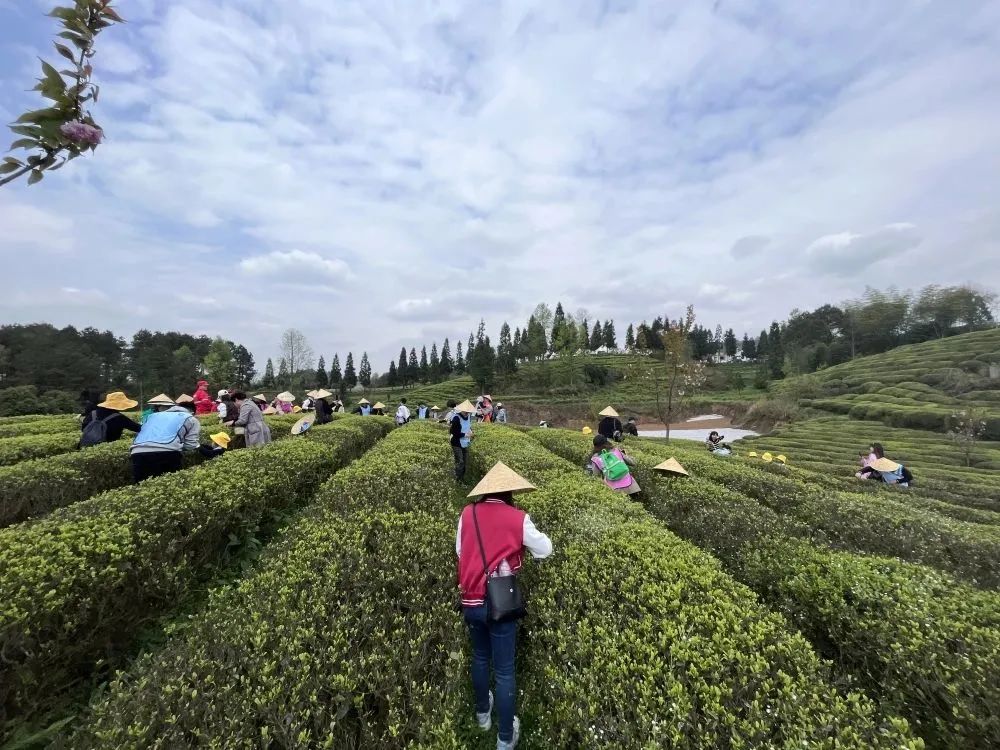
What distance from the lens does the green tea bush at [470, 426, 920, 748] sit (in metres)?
2.48

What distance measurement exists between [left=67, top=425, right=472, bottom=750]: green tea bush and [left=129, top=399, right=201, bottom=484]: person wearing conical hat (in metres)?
3.54

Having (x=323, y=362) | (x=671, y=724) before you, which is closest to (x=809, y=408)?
(x=671, y=724)

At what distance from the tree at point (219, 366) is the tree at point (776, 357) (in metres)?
94.8

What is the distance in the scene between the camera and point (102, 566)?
154 inches

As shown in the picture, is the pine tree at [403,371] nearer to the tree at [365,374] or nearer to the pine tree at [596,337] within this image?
the tree at [365,374]

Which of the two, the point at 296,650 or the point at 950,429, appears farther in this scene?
the point at 950,429

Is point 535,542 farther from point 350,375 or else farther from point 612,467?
point 350,375

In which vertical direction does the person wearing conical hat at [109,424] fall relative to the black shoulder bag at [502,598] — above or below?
above

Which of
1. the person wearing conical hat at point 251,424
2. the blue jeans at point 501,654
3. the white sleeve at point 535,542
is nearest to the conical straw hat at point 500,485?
the white sleeve at point 535,542

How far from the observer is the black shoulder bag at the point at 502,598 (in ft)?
11.2

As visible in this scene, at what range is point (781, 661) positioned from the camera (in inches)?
119

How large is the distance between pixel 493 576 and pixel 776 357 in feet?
325

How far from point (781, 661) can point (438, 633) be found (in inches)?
98.4

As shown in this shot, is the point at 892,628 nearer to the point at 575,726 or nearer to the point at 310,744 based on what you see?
the point at 575,726
